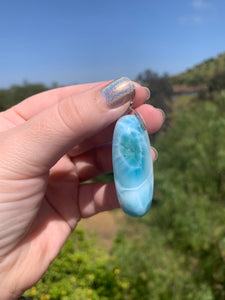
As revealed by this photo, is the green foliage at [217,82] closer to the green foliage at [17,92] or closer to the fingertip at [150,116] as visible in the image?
the fingertip at [150,116]

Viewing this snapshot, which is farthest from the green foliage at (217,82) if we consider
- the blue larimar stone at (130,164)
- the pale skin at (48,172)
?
the blue larimar stone at (130,164)

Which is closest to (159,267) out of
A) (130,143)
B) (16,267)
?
(16,267)

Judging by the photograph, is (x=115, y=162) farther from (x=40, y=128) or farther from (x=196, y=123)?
(x=196, y=123)

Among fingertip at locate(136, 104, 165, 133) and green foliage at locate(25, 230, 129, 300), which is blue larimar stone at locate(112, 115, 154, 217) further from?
green foliage at locate(25, 230, 129, 300)

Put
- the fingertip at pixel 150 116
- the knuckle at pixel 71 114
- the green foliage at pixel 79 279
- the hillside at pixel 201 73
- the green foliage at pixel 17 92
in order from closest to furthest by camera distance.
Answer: the knuckle at pixel 71 114, the fingertip at pixel 150 116, the green foliage at pixel 79 279, the hillside at pixel 201 73, the green foliage at pixel 17 92

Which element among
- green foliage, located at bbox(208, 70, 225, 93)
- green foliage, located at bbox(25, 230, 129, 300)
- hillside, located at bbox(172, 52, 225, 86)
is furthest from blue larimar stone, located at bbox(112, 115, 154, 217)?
hillside, located at bbox(172, 52, 225, 86)

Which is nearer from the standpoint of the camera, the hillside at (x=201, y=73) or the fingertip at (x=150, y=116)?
the fingertip at (x=150, y=116)

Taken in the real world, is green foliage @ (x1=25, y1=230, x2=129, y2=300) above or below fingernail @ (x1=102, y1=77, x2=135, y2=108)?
below
